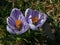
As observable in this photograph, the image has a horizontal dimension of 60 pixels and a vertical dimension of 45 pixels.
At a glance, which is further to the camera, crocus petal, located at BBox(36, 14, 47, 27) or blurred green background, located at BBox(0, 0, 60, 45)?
blurred green background, located at BBox(0, 0, 60, 45)

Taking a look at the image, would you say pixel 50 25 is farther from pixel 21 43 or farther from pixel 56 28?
pixel 21 43

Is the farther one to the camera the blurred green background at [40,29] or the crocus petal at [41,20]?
the blurred green background at [40,29]

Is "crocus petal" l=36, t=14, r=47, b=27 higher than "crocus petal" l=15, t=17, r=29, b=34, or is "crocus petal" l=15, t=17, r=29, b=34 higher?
"crocus petal" l=36, t=14, r=47, b=27

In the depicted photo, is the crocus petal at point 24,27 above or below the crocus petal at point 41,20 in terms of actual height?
below

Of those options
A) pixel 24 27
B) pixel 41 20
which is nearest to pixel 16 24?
pixel 24 27

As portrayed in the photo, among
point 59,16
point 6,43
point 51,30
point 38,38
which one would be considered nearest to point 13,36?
point 6,43
